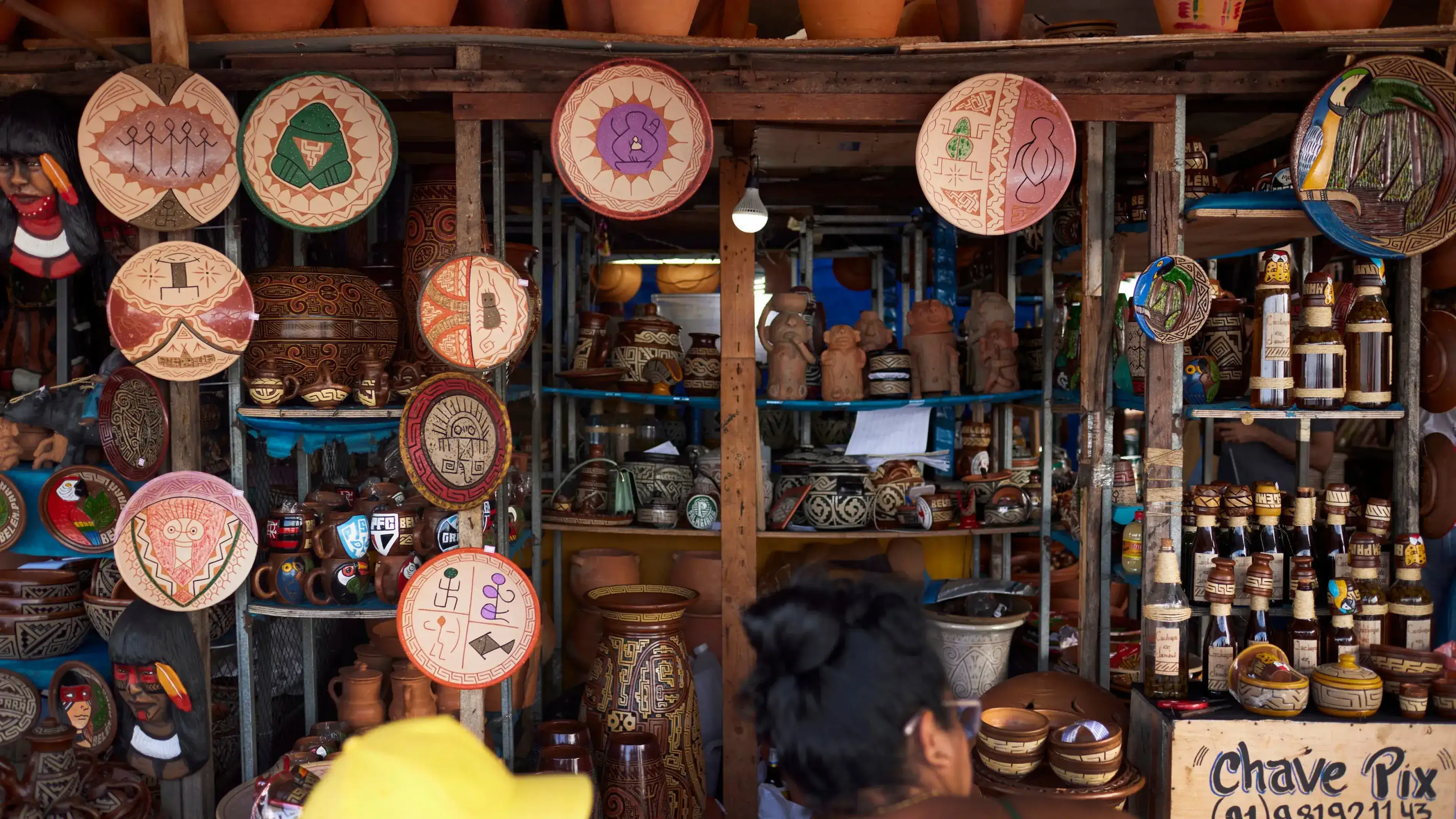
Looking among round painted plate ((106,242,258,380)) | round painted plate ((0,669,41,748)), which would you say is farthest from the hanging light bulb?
round painted plate ((0,669,41,748))

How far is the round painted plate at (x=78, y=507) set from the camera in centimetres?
306

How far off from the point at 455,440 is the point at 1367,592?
265 cm

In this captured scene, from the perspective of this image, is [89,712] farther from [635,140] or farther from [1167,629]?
[1167,629]

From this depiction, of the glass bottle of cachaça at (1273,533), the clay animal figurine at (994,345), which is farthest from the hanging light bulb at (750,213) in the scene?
the glass bottle of cachaça at (1273,533)

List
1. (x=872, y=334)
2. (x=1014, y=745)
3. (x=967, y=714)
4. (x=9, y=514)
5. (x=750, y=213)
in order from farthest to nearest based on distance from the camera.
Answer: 1. (x=872, y=334)
2. (x=750, y=213)
3. (x=9, y=514)
4. (x=1014, y=745)
5. (x=967, y=714)

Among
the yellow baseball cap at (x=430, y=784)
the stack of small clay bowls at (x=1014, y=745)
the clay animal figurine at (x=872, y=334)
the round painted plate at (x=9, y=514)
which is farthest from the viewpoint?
the clay animal figurine at (x=872, y=334)

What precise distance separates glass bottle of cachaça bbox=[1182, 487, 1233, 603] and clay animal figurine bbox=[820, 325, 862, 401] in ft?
4.30

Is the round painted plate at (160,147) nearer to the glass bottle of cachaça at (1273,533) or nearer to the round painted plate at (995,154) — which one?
the round painted plate at (995,154)

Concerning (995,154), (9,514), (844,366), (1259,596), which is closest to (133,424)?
(9,514)

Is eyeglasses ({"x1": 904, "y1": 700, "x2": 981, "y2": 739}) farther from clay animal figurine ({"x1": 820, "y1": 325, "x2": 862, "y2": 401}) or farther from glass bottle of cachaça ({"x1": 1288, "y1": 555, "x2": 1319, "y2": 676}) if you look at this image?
clay animal figurine ({"x1": 820, "y1": 325, "x2": 862, "y2": 401})

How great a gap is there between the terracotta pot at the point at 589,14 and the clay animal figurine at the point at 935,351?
1621mm

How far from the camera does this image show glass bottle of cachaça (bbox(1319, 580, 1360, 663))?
2.83 metres

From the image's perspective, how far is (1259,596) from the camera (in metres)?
2.84

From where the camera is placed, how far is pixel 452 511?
10.1ft
